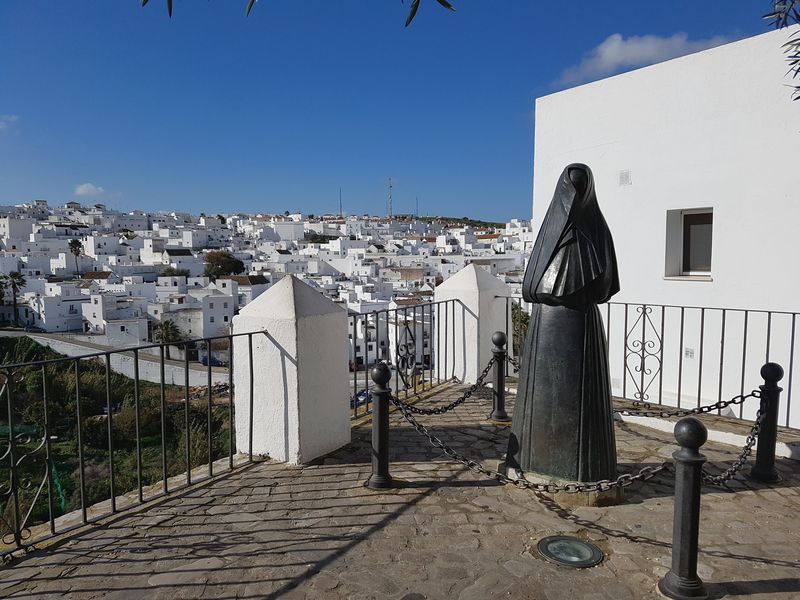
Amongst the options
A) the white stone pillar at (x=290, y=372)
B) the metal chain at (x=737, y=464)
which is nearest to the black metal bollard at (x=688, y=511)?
the metal chain at (x=737, y=464)

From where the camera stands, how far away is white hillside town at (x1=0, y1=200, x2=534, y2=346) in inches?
1965

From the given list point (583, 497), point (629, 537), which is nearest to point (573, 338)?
point (583, 497)

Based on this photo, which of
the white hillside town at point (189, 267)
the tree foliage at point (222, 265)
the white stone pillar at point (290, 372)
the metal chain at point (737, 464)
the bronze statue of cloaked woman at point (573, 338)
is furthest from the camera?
the tree foliage at point (222, 265)

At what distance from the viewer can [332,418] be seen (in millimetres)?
5008

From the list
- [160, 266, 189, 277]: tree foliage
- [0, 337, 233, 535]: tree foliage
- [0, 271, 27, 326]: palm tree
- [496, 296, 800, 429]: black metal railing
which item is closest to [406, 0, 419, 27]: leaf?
[496, 296, 800, 429]: black metal railing

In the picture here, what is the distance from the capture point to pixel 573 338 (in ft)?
13.0

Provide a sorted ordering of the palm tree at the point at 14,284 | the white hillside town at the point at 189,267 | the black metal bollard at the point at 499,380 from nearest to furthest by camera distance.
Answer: the black metal bollard at the point at 499,380 < the white hillside town at the point at 189,267 < the palm tree at the point at 14,284

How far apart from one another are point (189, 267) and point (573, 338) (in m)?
81.5

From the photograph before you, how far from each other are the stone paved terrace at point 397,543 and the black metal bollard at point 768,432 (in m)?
0.14

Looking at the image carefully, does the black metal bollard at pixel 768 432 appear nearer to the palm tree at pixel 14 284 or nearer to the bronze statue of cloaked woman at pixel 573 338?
the bronze statue of cloaked woman at pixel 573 338

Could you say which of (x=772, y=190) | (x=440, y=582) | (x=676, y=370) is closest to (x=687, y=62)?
(x=772, y=190)

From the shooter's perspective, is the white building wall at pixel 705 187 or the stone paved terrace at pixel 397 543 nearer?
the stone paved terrace at pixel 397 543

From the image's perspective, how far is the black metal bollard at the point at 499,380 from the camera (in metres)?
5.91

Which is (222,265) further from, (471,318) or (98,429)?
(471,318)
